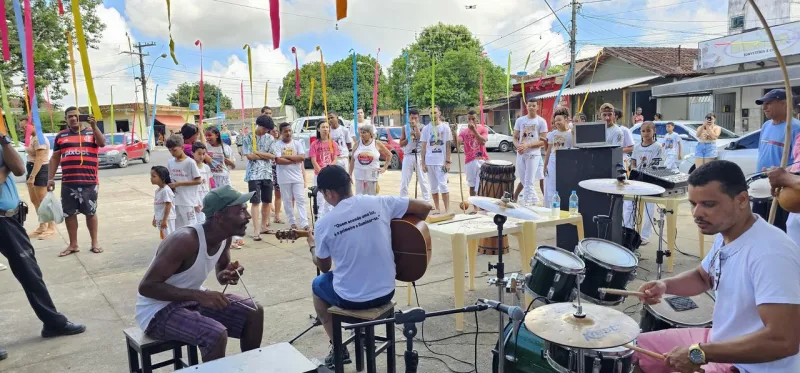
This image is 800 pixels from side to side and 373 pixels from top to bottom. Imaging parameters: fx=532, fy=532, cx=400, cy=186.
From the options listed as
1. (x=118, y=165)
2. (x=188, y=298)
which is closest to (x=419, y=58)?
(x=118, y=165)

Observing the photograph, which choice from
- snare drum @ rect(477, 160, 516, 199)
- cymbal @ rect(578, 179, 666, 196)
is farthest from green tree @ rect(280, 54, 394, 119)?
cymbal @ rect(578, 179, 666, 196)

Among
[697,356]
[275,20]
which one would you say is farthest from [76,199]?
[697,356]

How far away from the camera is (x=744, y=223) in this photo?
2.20m

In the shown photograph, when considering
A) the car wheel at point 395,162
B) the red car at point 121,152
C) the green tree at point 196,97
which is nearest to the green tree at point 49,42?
the red car at point 121,152

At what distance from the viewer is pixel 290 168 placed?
25.3ft

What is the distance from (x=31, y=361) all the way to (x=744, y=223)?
15.1 feet

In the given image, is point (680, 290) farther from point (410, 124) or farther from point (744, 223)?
point (410, 124)

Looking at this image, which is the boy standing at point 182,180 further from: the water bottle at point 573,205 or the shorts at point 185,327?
the water bottle at point 573,205

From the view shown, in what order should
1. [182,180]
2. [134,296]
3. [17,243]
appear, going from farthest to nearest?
[182,180] < [134,296] < [17,243]

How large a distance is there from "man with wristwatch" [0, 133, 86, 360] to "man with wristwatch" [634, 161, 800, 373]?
4443 mm

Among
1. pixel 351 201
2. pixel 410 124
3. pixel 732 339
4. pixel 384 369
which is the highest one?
pixel 410 124

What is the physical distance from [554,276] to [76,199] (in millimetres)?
6014

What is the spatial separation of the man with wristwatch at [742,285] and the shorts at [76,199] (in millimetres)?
6766

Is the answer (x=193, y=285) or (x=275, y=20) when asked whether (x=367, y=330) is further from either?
(x=275, y=20)
